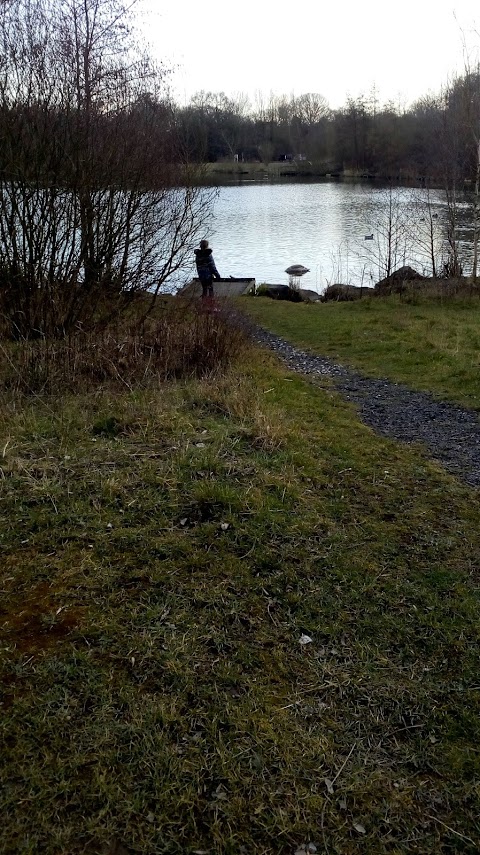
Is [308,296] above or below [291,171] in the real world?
below

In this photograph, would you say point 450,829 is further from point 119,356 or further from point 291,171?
point 291,171

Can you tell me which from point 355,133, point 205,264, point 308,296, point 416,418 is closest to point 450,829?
point 416,418

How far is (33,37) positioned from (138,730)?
848 cm

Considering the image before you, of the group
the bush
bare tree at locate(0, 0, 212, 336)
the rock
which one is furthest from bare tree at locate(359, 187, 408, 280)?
bare tree at locate(0, 0, 212, 336)

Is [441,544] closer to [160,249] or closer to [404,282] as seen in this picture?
[160,249]

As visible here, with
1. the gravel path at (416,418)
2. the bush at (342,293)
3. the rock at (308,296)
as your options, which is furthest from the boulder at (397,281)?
the gravel path at (416,418)

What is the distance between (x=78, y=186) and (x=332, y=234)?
24.9 m

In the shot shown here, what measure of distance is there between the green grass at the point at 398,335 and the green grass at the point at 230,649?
3.93m

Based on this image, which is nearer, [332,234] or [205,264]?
[205,264]

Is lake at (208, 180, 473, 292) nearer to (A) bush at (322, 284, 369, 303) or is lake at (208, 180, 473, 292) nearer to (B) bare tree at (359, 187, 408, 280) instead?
(B) bare tree at (359, 187, 408, 280)

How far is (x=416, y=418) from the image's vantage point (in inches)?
265

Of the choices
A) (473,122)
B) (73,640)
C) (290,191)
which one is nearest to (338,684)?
(73,640)

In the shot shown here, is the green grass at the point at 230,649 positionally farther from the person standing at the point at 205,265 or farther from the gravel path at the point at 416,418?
the person standing at the point at 205,265

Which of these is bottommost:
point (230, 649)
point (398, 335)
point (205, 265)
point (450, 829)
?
point (450, 829)
